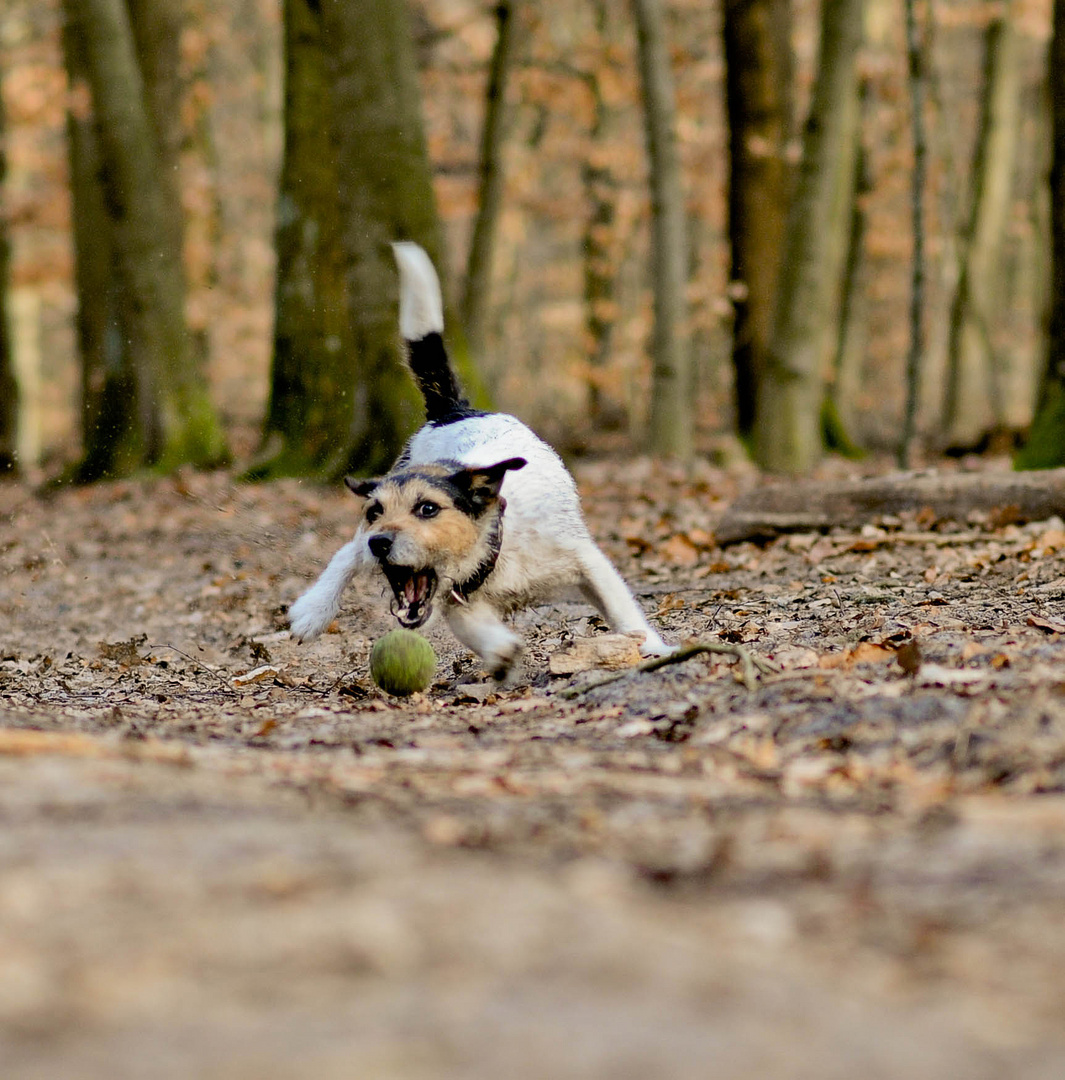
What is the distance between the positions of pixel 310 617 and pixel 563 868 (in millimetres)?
3157

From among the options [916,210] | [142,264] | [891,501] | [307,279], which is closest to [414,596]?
[891,501]

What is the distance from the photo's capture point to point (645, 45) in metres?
13.1

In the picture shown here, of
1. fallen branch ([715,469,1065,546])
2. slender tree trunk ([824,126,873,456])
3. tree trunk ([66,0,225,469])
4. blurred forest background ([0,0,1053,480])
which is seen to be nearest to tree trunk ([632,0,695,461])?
blurred forest background ([0,0,1053,480])

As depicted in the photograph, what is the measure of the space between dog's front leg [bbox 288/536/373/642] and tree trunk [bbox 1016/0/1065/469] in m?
5.52

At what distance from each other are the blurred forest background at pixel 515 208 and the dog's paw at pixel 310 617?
4.43m

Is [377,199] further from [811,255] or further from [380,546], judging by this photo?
[380,546]

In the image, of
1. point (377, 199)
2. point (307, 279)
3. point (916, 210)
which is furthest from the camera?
point (307, 279)

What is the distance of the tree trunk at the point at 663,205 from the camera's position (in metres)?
12.9

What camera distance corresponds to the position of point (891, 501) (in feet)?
25.1

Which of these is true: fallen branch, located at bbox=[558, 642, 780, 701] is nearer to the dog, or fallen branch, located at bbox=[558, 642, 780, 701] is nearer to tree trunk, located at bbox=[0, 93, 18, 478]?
the dog

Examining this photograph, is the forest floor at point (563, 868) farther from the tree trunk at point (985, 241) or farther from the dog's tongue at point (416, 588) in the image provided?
the tree trunk at point (985, 241)

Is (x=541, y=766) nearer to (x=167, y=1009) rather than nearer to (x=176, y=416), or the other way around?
(x=167, y=1009)

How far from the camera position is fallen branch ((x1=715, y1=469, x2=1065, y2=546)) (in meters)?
7.44

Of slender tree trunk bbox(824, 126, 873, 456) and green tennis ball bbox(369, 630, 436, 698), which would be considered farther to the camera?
slender tree trunk bbox(824, 126, 873, 456)
